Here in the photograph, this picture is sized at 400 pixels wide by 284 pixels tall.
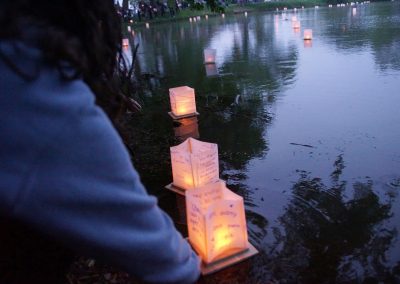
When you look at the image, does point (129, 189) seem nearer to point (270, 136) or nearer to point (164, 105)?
point (270, 136)

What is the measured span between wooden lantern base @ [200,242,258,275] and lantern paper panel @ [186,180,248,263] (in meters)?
0.02

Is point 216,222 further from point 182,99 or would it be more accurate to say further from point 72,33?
point 182,99

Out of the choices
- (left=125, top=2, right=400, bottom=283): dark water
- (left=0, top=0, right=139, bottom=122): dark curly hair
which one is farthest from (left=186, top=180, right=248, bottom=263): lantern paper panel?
(left=0, top=0, right=139, bottom=122): dark curly hair

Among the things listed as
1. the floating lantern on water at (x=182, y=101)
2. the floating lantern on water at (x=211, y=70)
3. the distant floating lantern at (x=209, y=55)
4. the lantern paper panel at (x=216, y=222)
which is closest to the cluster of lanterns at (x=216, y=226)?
the lantern paper panel at (x=216, y=222)

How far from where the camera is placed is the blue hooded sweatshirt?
69 cm

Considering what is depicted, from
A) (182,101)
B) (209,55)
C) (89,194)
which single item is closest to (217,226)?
(89,194)

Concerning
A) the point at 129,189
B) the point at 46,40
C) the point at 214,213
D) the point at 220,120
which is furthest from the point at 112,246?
the point at 220,120

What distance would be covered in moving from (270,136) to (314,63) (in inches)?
215

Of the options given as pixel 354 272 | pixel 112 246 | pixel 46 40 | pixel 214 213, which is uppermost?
pixel 46 40

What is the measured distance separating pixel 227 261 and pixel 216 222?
34 centimetres

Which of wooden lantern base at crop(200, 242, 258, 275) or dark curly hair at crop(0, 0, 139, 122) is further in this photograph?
wooden lantern base at crop(200, 242, 258, 275)

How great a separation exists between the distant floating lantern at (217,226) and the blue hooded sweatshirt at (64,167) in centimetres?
187

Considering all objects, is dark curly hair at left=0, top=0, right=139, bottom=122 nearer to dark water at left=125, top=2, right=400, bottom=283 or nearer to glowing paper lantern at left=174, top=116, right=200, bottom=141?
dark water at left=125, top=2, right=400, bottom=283

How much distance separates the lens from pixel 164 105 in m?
7.23
